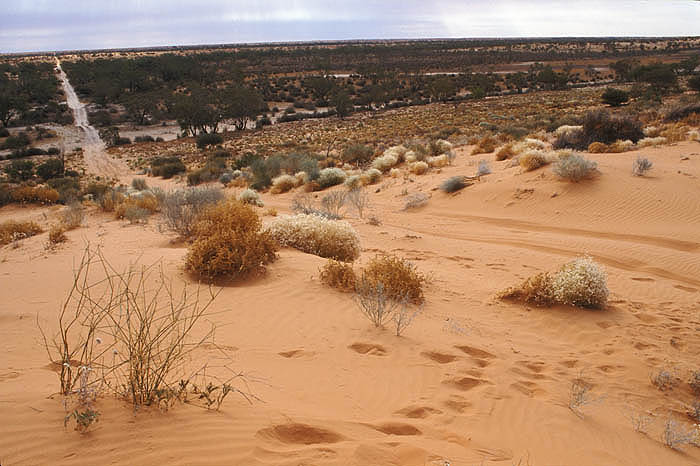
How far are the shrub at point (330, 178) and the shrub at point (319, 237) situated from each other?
9057 mm

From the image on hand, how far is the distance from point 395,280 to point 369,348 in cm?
161

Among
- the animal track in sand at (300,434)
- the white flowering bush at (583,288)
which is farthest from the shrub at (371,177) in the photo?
the animal track in sand at (300,434)

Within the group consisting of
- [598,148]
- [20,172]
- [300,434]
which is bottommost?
[20,172]

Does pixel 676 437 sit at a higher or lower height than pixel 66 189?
higher

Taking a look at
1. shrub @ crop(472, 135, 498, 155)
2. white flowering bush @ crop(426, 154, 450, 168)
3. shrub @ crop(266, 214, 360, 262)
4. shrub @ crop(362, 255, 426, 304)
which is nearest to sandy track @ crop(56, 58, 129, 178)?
white flowering bush @ crop(426, 154, 450, 168)

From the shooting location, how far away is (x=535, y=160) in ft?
46.3

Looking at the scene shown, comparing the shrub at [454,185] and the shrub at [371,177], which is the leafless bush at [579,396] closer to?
the shrub at [454,185]

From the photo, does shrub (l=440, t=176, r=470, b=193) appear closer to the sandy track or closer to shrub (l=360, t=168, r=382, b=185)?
shrub (l=360, t=168, r=382, b=185)

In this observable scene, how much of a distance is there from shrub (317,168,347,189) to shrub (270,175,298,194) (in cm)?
131

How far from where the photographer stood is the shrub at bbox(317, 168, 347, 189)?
17.6 metres

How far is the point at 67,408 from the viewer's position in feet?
9.78

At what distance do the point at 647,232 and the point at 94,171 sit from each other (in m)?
28.7

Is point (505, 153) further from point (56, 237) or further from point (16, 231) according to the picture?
point (16, 231)

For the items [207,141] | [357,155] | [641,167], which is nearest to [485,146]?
[357,155]
